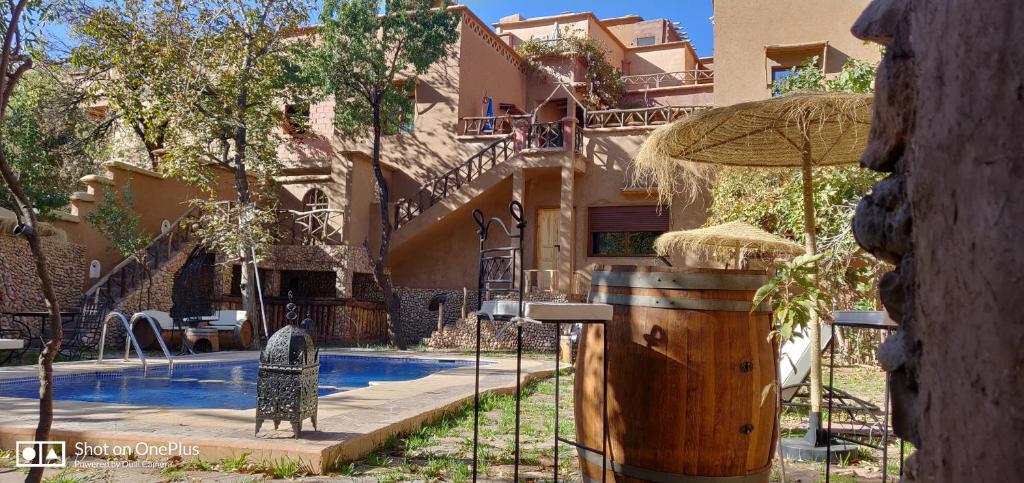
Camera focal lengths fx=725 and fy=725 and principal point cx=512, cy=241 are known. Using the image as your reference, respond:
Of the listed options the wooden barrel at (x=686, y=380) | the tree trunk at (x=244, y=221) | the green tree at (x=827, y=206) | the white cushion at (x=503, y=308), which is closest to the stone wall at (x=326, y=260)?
the tree trunk at (x=244, y=221)

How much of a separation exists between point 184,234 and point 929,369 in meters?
16.4

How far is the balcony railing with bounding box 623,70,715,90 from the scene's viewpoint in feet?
72.7

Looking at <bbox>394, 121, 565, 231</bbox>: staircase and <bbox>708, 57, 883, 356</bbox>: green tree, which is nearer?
<bbox>708, 57, 883, 356</bbox>: green tree

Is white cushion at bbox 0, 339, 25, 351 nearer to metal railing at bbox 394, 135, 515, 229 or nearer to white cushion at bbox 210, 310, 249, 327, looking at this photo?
white cushion at bbox 210, 310, 249, 327

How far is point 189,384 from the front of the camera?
8359mm

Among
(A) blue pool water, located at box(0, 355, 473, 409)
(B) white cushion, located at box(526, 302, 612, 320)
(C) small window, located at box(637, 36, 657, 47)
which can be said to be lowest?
(A) blue pool water, located at box(0, 355, 473, 409)

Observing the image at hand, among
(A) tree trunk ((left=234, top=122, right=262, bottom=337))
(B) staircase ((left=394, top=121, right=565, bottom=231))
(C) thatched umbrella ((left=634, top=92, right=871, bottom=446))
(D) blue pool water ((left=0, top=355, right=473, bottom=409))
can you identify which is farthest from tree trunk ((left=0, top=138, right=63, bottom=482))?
(B) staircase ((left=394, top=121, right=565, bottom=231))

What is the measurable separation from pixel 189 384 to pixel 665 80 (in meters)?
17.9

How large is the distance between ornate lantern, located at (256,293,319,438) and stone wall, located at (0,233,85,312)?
10091mm

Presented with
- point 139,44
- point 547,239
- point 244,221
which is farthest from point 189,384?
point 547,239

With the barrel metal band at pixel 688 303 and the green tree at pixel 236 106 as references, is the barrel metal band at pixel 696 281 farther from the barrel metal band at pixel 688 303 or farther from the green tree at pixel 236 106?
the green tree at pixel 236 106

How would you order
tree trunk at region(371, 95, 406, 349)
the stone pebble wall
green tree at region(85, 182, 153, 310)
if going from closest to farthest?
green tree at region(85, 182, 153, 310) → the stone pebble wall → tree trunk at region(371, 95, 406, 349)

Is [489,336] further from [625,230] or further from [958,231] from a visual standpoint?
[958,231]

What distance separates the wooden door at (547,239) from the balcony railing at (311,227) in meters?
4.67
